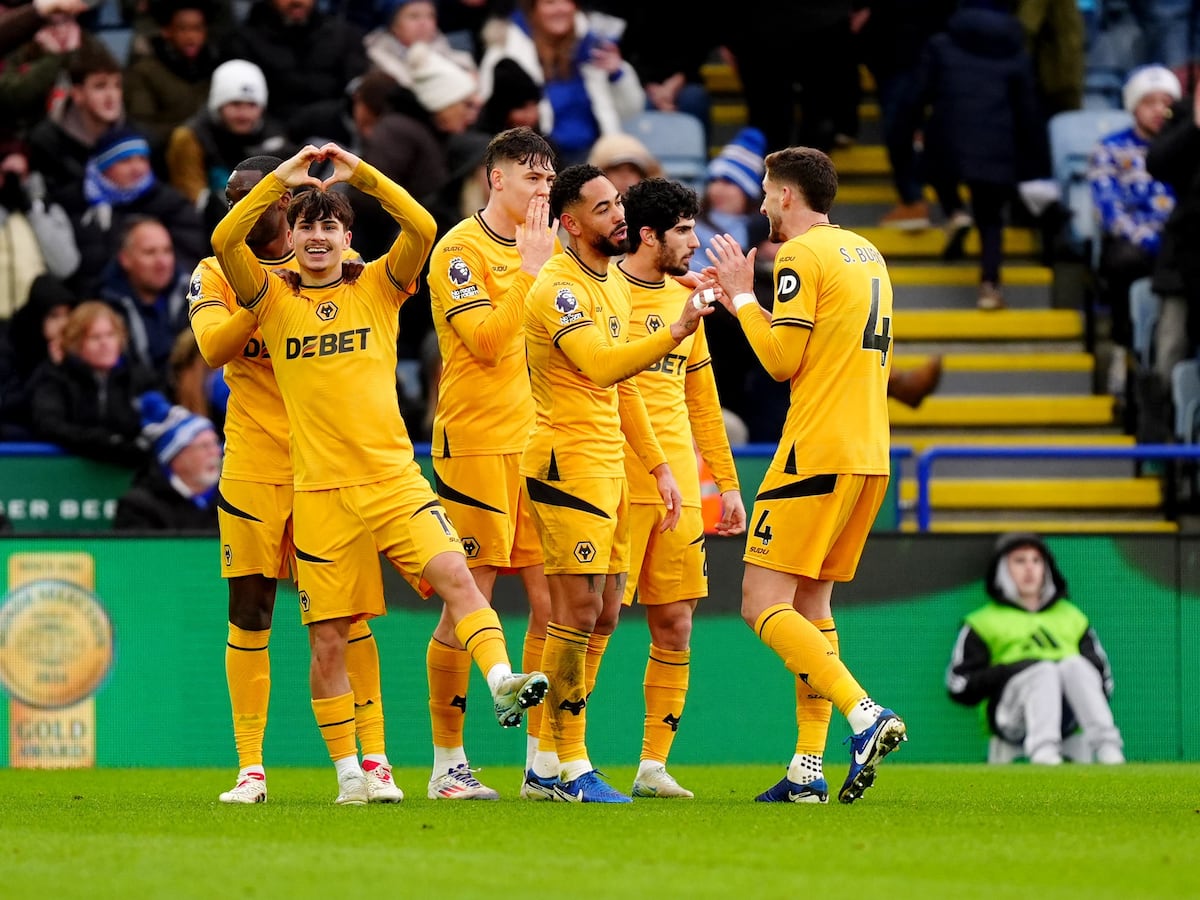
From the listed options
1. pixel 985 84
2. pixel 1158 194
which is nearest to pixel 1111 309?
pixel 1158 194

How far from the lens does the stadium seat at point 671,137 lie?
52.9 feet

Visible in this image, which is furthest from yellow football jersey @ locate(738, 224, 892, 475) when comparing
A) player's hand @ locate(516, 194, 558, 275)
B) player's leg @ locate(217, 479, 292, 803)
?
player's leg @ locate(217, 479, 292, 803)

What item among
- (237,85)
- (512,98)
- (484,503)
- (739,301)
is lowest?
(484,503)

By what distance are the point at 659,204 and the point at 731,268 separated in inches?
23.4

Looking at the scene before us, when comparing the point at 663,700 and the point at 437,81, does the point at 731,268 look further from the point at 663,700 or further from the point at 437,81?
the point at 437,81

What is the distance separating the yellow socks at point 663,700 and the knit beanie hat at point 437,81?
6.27 metres

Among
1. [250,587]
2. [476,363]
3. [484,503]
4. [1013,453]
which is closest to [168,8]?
[1013,453]

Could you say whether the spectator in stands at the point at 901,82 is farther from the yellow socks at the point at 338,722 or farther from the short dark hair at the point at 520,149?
the yellow socks at the point at 338,722

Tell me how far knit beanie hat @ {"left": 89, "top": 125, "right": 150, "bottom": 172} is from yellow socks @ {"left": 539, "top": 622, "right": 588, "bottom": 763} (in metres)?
7.09

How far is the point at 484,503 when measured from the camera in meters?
9.20

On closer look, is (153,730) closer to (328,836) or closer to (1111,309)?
(328,836)

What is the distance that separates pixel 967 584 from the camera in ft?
41.5

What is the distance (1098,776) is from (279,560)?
174 inches

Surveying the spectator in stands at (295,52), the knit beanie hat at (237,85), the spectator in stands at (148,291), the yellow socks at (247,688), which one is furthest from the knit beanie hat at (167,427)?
the yellow socks at (247,688)
